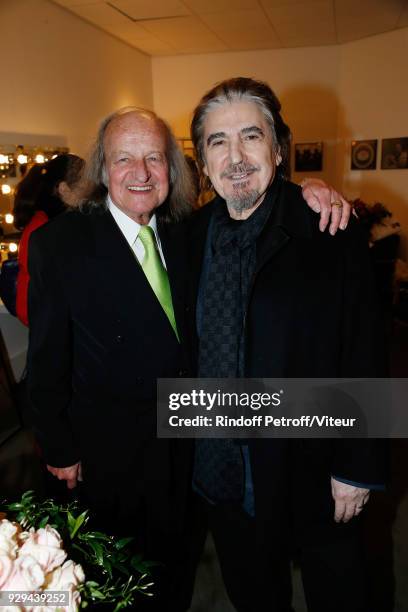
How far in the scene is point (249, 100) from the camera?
1281mm

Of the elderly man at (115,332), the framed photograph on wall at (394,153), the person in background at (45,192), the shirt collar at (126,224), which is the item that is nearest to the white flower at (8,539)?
the elderly man at (115,332)

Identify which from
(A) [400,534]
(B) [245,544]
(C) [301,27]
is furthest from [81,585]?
(C) [301,27]

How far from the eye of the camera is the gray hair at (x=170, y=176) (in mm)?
1478

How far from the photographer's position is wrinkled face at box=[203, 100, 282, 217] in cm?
129

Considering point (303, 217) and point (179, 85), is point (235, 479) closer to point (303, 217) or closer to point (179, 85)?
point (303, 217)

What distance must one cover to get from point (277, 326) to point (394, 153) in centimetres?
602

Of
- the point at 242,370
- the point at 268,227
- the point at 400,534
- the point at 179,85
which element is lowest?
the point at 400,534

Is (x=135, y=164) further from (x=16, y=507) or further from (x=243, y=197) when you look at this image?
(x=16, y=507)

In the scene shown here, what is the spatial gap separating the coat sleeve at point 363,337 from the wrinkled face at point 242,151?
309 mm

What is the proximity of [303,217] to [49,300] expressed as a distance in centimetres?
80

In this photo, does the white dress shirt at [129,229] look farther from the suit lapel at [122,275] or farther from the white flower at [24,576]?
the white flower at [24,576]

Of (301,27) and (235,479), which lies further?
(301,27)

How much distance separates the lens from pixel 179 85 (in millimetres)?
7355

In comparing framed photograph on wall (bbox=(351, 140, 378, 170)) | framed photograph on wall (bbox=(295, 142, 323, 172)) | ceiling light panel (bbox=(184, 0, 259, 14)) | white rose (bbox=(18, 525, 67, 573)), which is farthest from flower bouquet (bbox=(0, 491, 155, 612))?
framed photograph on wall (bbox=(295, 142, 323, 172))
